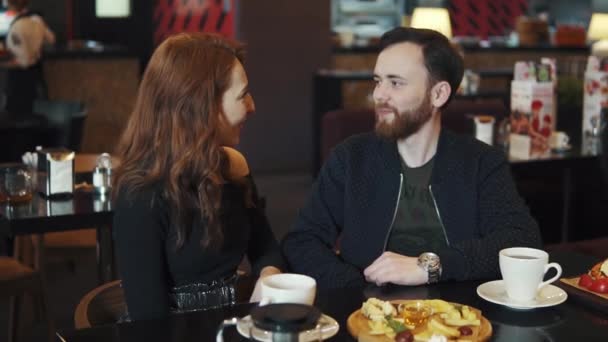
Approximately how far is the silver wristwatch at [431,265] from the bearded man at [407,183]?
331 mm

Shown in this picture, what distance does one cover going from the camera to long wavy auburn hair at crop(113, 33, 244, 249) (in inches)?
85.4

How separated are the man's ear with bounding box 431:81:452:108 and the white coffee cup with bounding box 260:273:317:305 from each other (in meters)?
1.09

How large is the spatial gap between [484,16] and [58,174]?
10455 mm

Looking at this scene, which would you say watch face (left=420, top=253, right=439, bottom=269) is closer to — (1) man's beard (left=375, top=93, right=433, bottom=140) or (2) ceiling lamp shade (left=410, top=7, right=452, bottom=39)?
(1) man's beard (left=375, top=93, right=433, bottom=140)

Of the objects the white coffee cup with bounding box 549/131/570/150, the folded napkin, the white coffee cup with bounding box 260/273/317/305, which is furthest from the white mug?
the white coffee cup with bounding box 260/273/317/305

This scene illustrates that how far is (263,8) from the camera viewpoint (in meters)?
7.97

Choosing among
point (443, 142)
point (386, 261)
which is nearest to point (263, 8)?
A: point (443, 142)

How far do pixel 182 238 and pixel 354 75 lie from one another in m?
5.80

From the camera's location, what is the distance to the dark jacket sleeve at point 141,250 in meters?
2.12

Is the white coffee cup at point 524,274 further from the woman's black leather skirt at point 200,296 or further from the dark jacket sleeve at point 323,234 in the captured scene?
the woman's black leather skirt at point 200,296

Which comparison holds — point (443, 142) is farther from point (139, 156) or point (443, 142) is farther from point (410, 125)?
point (139, 156)

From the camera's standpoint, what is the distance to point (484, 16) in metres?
12.9

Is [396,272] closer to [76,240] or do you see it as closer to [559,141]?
[76,240]

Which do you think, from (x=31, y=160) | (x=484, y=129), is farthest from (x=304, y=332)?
(x=484, y=129)
